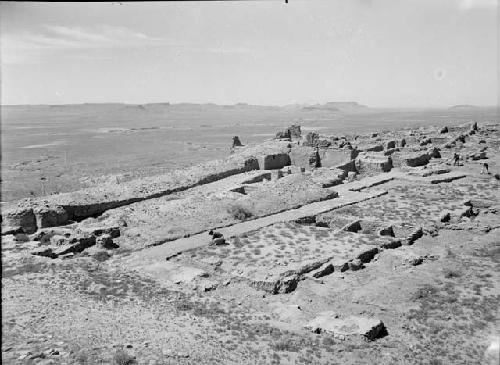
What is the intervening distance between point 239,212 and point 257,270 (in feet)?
22.4

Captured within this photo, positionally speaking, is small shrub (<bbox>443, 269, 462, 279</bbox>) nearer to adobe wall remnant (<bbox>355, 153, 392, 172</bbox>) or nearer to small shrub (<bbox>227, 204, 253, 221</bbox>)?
→ small shrub (<bbox>227, 204, 253, 221</bbox>)

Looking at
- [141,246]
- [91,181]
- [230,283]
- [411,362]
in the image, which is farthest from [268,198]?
[91,181]

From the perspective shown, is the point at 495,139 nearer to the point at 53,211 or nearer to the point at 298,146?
the point at 298,146

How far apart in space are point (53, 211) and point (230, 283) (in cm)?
1040

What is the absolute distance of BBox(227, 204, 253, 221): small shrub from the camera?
21.1m

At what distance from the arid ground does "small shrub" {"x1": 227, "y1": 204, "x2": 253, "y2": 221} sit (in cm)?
7

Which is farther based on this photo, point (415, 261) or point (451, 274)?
point (415, 261)

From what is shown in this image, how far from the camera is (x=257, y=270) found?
1460 cm

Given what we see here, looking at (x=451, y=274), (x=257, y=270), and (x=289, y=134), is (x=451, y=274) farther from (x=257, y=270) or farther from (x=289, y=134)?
(x=289, y=134)

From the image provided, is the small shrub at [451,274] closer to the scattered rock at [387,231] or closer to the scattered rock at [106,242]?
the scattered rock at [387,231]

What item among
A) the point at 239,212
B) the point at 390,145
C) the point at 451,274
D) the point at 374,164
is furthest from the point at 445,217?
the point at 390,145

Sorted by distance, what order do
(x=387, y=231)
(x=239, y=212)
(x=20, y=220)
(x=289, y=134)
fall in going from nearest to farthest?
(x=387, y=231) < (x=20, y=220) < (x=239, y=212) < (x=289, y=134)

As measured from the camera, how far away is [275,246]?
57.1 feet

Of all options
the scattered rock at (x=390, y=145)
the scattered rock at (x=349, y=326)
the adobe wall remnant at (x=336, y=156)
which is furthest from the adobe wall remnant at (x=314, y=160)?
the scattered rock at (x=349, y=326)
